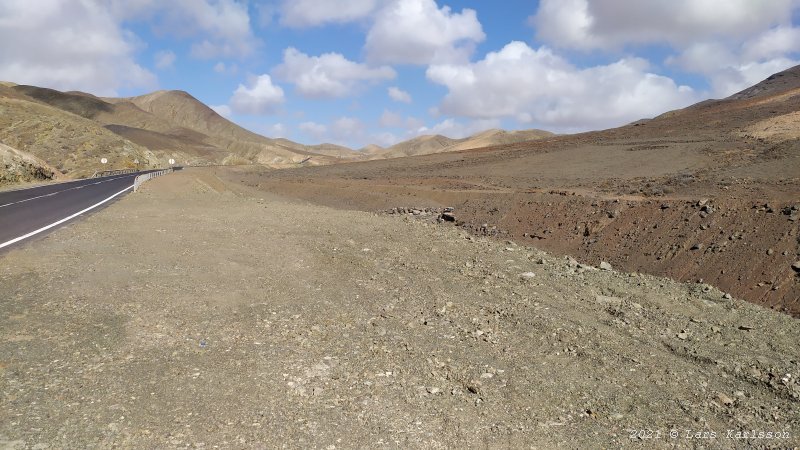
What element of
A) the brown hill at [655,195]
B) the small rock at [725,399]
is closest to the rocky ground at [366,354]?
the small rock at [725,399]

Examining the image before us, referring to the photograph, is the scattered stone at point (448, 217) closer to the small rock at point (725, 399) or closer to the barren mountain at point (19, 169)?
the small rock at point (725, 399)

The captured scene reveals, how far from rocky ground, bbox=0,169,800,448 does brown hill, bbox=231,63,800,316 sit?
1.50m

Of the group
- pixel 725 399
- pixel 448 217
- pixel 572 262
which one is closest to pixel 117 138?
pixel 448 217

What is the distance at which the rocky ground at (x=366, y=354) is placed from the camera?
522 cm

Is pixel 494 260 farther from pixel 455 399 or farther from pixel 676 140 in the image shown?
pixel 676 140

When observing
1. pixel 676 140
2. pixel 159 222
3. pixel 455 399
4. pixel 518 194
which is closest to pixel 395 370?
pixel 455 399

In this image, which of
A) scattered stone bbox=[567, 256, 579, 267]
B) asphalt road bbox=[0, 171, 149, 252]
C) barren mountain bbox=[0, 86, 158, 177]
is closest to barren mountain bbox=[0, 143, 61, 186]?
asphalt road bbox=[0, 171, 149, 252]

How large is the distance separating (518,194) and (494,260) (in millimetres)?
9299

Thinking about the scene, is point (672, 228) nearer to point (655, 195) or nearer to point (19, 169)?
point (655, 195)

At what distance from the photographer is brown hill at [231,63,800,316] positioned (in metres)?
12.5

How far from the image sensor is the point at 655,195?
19.2m

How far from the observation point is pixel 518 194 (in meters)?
22.2

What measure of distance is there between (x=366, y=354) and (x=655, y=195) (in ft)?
50.7

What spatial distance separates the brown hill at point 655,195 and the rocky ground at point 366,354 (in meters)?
1.50
